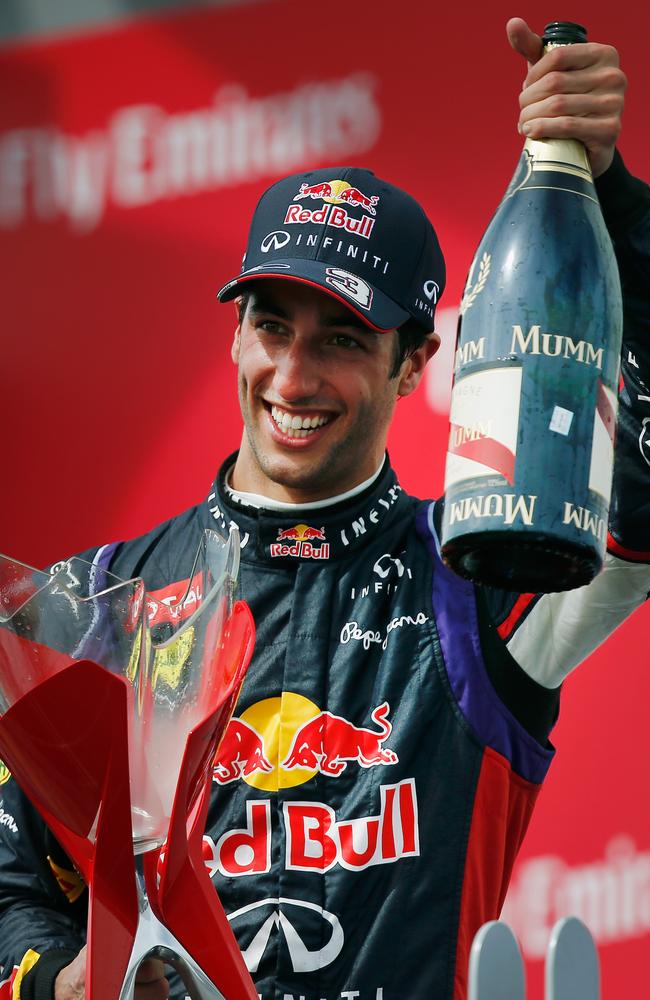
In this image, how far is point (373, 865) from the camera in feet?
4.21

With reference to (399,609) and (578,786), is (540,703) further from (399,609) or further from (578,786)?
(578,786)

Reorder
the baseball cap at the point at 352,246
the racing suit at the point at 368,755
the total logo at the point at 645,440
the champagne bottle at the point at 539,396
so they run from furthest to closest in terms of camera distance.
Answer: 1. the baseball cap at the point at 352,246
2. the racing suit at the point at 368,755
3. the total logo at the point at 645,440
4. the champagne bottle at the point at 539,396

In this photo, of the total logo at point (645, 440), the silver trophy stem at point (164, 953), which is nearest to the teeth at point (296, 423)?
the total logo at point (645, 440)

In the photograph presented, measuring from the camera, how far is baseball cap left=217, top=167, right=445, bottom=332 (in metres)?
1.38

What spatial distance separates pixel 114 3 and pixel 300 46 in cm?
36

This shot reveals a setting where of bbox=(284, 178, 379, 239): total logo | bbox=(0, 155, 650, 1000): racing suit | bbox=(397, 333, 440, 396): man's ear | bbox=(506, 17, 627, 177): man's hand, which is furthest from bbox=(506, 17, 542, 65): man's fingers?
bbox=(397, 333, 440, 396): man's ear

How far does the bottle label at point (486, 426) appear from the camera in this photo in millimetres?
882

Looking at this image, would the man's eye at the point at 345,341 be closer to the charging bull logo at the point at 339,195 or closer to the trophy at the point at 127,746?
the charging bull logo at the point at 339,195

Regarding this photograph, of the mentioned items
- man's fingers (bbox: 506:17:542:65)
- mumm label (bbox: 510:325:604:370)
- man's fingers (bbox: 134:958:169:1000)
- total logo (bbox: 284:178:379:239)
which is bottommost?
man's fingers (bbox: 134:958:169:1000)

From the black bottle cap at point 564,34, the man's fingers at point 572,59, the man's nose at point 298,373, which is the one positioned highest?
the black bottle cap at point 564,34

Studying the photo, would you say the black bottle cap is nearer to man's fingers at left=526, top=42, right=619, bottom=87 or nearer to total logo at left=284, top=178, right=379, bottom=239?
man's fingers at left=526, top=42, right=619, bottom=87

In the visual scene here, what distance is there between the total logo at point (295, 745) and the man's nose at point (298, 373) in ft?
0.91

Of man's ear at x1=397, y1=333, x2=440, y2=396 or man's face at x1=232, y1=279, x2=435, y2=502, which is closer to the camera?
man's face at x1=232, y1=279, x2=435, y2=502

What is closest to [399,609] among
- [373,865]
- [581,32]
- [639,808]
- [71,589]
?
[373,865]
